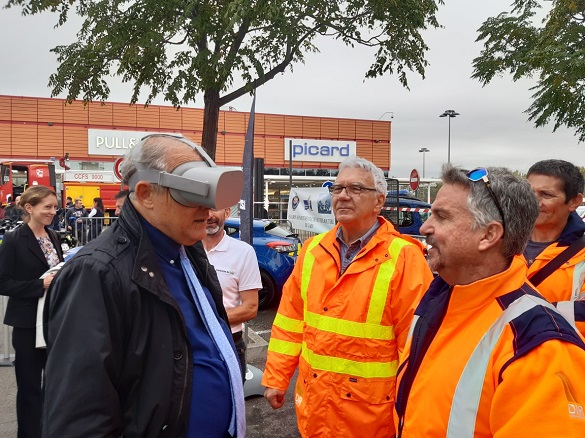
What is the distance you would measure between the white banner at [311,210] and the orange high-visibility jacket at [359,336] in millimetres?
5934

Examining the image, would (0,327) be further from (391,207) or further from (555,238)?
(391,207)

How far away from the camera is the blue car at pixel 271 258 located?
26.2ft

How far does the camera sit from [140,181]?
1.48 m

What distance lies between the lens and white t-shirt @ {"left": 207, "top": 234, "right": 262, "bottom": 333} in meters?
3.16

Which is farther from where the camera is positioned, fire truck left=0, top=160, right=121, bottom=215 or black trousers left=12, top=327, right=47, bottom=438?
fire truck left=0, top=160, right=121, bottom=215

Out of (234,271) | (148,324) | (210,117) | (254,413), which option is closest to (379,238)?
(234,271)

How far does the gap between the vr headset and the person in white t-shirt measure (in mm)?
1640

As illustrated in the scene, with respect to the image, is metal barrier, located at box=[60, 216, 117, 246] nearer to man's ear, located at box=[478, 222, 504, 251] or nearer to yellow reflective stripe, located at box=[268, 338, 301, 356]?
yellow reflective stripe, located at box=[268, 338, 301, 356]

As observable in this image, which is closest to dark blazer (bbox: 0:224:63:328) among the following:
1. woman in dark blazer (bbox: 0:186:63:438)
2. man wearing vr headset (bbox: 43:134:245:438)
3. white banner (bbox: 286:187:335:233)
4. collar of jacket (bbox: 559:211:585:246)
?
woman in dark blazer (bbox: 0:186:63:438)

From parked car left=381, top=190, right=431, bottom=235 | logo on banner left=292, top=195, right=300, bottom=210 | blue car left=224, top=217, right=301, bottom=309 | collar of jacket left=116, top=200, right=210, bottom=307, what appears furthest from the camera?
parked car left=381, top=190, right=431, bottom=235

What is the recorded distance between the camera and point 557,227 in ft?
9.11

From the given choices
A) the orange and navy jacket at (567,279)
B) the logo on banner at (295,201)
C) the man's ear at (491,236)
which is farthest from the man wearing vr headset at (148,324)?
the logo on banner at (295,201)

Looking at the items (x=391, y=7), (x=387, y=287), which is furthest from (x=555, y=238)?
(x=391, y=7)

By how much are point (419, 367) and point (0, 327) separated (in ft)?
21.8
